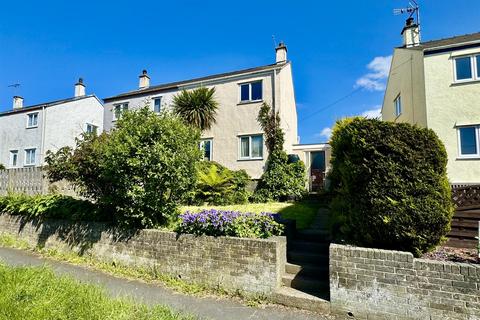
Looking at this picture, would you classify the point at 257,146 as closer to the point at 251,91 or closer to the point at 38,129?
the point at 251,91

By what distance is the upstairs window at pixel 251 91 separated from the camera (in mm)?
17562

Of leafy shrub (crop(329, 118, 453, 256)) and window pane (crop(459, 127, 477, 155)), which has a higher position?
window pane (crop(459, 127, 477, 155))

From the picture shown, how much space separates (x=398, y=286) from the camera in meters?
4.46

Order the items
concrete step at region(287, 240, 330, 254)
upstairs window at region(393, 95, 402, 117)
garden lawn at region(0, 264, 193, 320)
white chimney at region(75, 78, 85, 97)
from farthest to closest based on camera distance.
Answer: white chimney at region(75, 78, 85, 97) < upstairs window at region(393, 95, 402, 117) < concrete step at region(287, 240, 330, 254) < garden lawn at region(0, 264, 193, 320)

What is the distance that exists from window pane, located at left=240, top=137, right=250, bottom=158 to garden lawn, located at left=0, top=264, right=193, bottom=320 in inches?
503

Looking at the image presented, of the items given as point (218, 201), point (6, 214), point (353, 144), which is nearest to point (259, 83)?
point (218, 201)

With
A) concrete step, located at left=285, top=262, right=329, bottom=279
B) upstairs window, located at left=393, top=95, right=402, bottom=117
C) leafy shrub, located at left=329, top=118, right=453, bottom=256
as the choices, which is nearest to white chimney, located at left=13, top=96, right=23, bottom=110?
concrete step, located at left=285, top=262, right=329, bottom=279

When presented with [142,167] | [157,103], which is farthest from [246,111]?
[142,167]

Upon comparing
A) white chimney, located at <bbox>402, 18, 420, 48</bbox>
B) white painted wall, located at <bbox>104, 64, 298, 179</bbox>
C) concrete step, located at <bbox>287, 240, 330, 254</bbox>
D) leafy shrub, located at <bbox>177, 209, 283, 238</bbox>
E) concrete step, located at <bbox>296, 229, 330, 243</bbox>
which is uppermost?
white chimney, located at <bbox>402, 18, 420, 48</bbox>

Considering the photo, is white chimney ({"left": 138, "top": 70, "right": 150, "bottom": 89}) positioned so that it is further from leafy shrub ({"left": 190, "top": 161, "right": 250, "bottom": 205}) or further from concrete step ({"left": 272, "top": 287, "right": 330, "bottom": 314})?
concrete step ({"left": 272, "top": 287, "right": 330, "bottom": 314})

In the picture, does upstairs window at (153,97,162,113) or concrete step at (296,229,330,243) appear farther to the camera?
upstairs window at (153,97,162,113)

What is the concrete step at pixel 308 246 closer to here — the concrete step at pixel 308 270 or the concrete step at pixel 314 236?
the concrete step at pixel 314 236

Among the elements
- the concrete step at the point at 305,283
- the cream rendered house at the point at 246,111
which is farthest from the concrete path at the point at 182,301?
the cream rendered house at the point at 246,111

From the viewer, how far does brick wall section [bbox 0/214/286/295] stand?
546 centimetres
